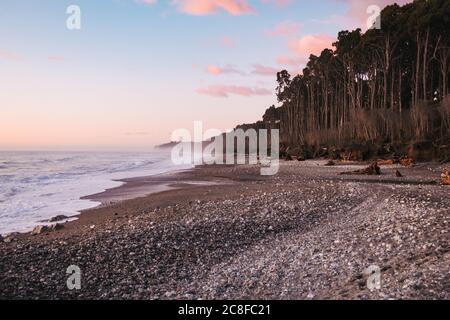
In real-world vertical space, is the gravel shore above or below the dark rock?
above

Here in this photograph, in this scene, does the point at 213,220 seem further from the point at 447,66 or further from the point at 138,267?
the point at 447,66

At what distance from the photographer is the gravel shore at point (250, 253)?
291 inches

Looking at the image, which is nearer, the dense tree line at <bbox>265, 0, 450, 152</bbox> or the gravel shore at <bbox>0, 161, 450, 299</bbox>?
the gravel shore at <bbox>0, 161, 450, 299</bbox>

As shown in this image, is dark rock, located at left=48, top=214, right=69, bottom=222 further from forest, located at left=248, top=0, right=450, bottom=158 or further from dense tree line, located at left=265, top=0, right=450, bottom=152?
dense tree line, located at left=265, top=0, right=450, bottom=152

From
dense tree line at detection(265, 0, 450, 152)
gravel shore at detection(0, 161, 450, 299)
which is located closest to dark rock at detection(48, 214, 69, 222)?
gravel shore at detection(0, 161, 450, 299)

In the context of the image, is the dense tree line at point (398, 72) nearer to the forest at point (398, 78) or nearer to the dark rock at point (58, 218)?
the forest at point (398, 78)

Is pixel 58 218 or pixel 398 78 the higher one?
pixel 398 78

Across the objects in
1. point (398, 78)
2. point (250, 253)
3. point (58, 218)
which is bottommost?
point (58, 218)

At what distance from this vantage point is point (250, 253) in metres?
9.98

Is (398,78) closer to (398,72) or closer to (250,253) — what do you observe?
(398,72)

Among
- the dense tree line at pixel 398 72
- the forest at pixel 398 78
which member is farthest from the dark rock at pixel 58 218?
the dense tree line at pixel 398 72

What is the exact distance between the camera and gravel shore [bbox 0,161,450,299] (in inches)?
291

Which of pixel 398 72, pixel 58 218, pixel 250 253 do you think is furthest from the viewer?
pixel 398 72

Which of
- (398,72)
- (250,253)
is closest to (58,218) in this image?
(250,253)
